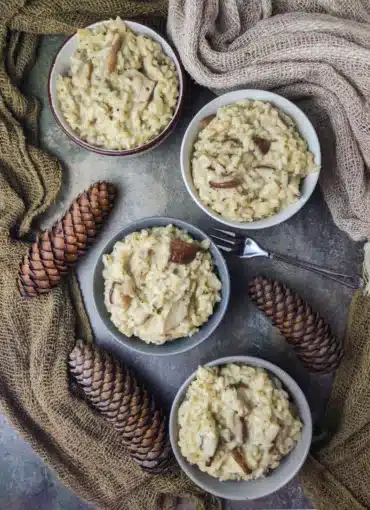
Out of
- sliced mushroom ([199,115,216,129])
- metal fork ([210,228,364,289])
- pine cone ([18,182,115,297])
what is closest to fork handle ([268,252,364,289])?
metal fork ([210,228,364,289])

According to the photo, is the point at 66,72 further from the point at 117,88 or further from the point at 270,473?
the point at 270,473

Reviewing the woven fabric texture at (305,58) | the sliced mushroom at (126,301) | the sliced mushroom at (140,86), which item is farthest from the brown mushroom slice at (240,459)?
the sliced mushroom at (140,86)

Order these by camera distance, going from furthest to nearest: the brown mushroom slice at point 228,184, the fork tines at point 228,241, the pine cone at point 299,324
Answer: the fork tines at point 228,241
the pine cone at point 299,324
the brown mushroom slice at point 228,184

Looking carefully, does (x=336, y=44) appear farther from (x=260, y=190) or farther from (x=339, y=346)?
(x=339, y=346)

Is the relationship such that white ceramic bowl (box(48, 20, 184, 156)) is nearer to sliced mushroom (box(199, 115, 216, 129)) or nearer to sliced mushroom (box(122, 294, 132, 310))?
sliced mushroom (box(199, 115, 216, 129))

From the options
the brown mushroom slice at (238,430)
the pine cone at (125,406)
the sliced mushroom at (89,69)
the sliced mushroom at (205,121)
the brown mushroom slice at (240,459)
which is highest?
the sliced mushroom at (89,69)

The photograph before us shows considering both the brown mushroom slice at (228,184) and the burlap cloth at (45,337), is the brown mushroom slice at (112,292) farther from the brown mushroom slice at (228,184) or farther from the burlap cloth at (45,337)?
the brown mushroom slice at (228,184)
